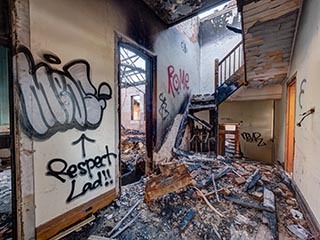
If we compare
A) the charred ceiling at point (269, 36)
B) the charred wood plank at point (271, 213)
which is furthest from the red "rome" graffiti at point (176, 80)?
the charred wood plank at point (271, 213)

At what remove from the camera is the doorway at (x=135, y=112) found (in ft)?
11.0

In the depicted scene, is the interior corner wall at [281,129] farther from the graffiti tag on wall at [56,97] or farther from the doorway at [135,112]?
the graffiti tag on wall at [56,97]

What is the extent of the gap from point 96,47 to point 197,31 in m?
4.77

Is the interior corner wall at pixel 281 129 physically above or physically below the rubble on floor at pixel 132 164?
above

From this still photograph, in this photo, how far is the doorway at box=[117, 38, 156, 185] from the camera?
3.34 meters

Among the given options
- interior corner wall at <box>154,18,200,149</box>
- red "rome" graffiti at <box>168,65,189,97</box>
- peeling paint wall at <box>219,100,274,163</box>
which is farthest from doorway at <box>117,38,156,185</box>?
peeling paint wall at <box>219,100,274,163</box>

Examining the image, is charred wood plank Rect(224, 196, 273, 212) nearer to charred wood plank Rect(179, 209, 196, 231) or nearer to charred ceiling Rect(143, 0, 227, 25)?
charred wood plank Rect(179, 209, 196, 231)

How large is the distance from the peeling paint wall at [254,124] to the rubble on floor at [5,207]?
7428 millimetres

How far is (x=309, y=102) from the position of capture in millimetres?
2139

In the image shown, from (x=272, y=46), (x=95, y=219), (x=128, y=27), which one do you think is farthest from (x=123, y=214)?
(x=272, y=46)

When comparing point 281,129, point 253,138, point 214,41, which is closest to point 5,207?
point 281,129

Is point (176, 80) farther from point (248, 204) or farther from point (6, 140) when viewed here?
point (6, 140)

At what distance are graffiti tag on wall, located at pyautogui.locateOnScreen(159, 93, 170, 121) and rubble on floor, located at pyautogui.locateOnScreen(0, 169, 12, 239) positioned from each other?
9.26 ft

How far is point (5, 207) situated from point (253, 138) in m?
7.77
